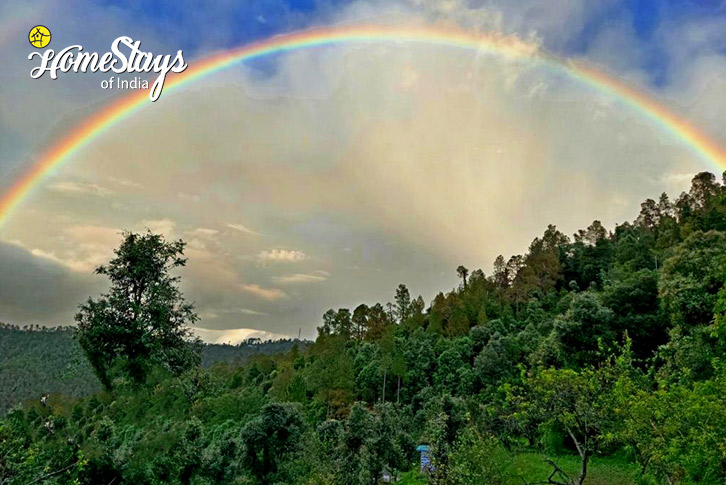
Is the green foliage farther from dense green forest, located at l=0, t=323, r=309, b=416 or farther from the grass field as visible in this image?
the grass field

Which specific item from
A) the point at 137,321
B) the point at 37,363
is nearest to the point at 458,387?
the point at 137,321

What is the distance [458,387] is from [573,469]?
1082 inches

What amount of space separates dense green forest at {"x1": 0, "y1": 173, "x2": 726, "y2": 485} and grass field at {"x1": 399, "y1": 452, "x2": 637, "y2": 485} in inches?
8.3

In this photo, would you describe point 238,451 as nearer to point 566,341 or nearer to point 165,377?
point 165,377

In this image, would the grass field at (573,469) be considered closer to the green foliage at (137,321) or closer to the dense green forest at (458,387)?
the dense green forest at (458,387)

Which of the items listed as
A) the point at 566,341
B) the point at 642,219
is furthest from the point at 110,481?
the point at 642,219

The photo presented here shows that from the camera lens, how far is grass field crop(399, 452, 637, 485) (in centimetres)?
2483

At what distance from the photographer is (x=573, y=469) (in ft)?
93.1

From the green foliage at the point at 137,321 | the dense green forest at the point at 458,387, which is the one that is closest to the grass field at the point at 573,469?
the dense green forest at the point at 458,387

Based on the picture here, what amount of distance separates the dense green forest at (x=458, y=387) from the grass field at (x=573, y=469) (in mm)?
211

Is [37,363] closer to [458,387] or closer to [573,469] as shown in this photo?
[458,387]

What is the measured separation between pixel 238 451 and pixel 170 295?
25.3 metres

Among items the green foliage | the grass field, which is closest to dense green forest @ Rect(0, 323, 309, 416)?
the green foliage

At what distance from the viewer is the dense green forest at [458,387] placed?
1335 centimetres
